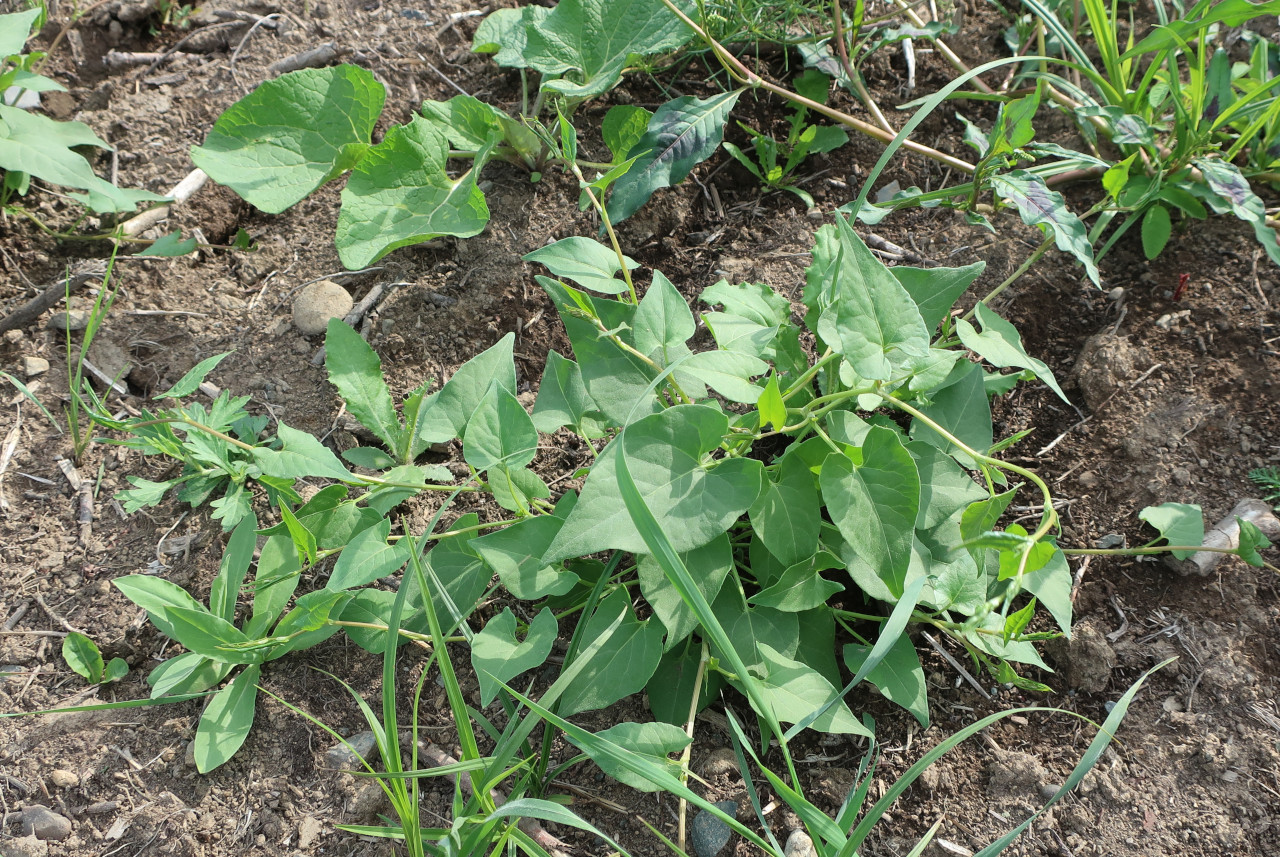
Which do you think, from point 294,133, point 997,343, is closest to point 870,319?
point 997,343

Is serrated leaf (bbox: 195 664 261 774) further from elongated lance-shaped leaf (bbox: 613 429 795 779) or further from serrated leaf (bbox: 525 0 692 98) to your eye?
serrated leaf (bbox: 525 0 692 98)

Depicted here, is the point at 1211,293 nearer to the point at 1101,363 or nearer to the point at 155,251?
the point at 1101,363

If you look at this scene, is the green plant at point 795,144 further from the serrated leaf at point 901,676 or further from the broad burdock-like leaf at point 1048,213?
the serrated leaf at point 901,676

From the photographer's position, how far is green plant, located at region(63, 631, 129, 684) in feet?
4.67

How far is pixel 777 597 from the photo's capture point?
124cm

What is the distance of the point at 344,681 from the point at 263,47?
1.70m

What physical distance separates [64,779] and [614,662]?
98 cm

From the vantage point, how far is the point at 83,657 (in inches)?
56.2

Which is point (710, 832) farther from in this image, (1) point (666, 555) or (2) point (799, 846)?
(1) point (666, 555)

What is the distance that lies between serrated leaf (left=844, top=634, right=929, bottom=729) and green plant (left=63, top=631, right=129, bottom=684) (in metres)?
1.31

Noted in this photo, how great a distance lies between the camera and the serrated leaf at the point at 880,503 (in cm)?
111

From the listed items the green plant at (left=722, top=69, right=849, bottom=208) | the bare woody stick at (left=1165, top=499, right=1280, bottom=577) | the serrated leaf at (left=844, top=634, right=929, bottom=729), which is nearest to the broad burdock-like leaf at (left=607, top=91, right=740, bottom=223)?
the green plant at (left=722, top=69, right=849, bottom=208)

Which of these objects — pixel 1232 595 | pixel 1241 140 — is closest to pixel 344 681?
pixel 1232 595

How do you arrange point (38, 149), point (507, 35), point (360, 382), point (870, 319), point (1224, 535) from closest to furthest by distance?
point (870, 319), point (1224, 535), point (360, 382), point (38, 149), point (507, 35)
